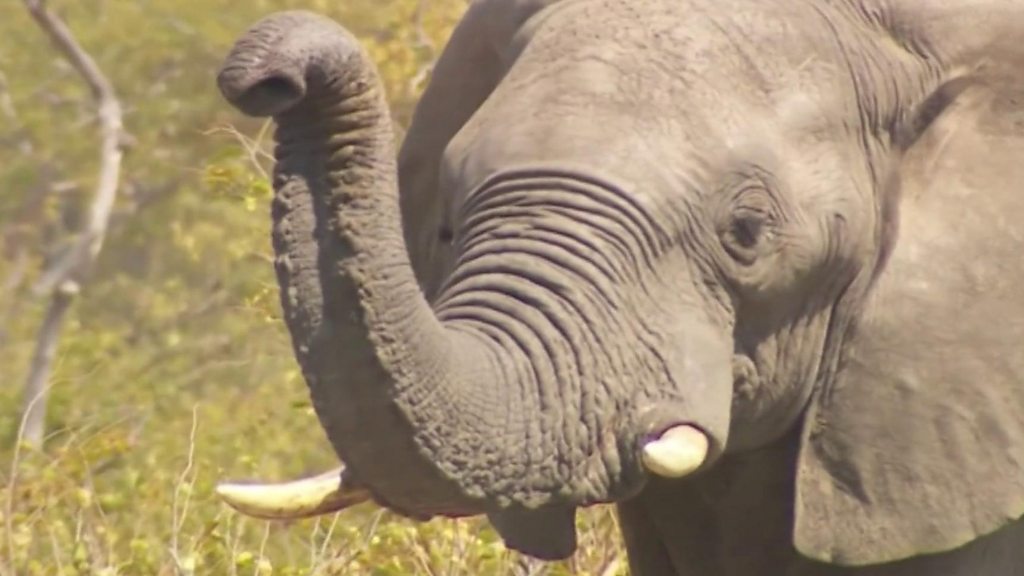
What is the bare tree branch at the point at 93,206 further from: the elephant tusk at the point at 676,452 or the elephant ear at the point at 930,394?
the elephant tusk at the point at 676,452

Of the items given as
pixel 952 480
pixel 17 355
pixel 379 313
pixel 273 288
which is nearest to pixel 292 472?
pixel 273 288

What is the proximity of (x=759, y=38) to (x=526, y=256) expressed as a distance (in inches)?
21.7

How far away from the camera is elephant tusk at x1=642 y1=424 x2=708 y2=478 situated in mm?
3553

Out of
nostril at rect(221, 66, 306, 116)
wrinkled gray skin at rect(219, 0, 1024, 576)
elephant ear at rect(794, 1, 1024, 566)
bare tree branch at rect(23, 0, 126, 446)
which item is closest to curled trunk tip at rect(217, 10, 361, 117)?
nostril at rect(221, 66, 306, 116)

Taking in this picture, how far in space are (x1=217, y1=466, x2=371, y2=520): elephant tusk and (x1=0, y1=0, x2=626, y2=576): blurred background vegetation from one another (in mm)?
1350

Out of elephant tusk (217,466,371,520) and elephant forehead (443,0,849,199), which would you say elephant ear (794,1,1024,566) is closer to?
elephant forehead (443,0,849,199)

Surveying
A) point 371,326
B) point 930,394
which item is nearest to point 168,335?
point 930,394

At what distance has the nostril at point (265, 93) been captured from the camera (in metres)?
3.02

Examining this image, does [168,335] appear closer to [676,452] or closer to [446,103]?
[446,103]

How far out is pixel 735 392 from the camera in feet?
12.7

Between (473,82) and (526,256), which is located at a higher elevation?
(526,256)

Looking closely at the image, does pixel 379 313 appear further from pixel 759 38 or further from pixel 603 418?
pixel 759 38

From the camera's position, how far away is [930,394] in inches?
155

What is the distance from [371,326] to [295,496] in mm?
465
